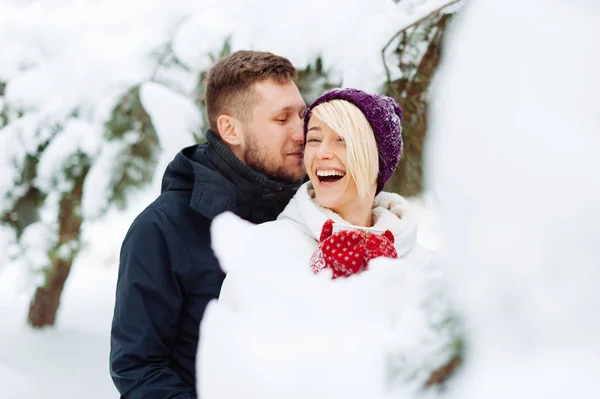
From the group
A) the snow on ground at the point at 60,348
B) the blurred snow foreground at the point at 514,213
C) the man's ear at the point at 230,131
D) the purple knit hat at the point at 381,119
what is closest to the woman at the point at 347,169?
the purple knit hat at the point at 381,119

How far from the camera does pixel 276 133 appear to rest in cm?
177

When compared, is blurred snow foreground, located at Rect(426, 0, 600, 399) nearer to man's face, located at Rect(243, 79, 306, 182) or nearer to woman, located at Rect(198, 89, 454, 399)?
woman, located at Rect(198, 89, 454, 399)

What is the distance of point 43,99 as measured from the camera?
2.61 m

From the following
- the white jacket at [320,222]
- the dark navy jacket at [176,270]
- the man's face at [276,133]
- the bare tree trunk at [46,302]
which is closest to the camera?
the white jacket at [320,222]

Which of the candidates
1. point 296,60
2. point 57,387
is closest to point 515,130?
point 296,60

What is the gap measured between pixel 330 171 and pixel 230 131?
55 centimetres

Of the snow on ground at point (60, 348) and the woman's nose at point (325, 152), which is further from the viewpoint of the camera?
the snow on ground at point (60, 348)

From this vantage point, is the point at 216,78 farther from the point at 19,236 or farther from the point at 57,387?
the point at 57,387

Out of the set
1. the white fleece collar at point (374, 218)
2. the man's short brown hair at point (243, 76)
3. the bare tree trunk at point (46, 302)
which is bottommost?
the bare tree trunk at point (46, 302)

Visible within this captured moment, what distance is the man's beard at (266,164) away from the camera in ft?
5.84

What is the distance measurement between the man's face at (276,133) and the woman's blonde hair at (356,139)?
37 centimetres

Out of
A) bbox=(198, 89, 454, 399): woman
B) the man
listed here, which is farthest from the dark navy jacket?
bbox=(198, 89, 454, 399): woman

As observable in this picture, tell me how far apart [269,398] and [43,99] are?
90.8 inches

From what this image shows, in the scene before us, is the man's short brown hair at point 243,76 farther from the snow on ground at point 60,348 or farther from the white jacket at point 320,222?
the snow on ground at point 60,348
